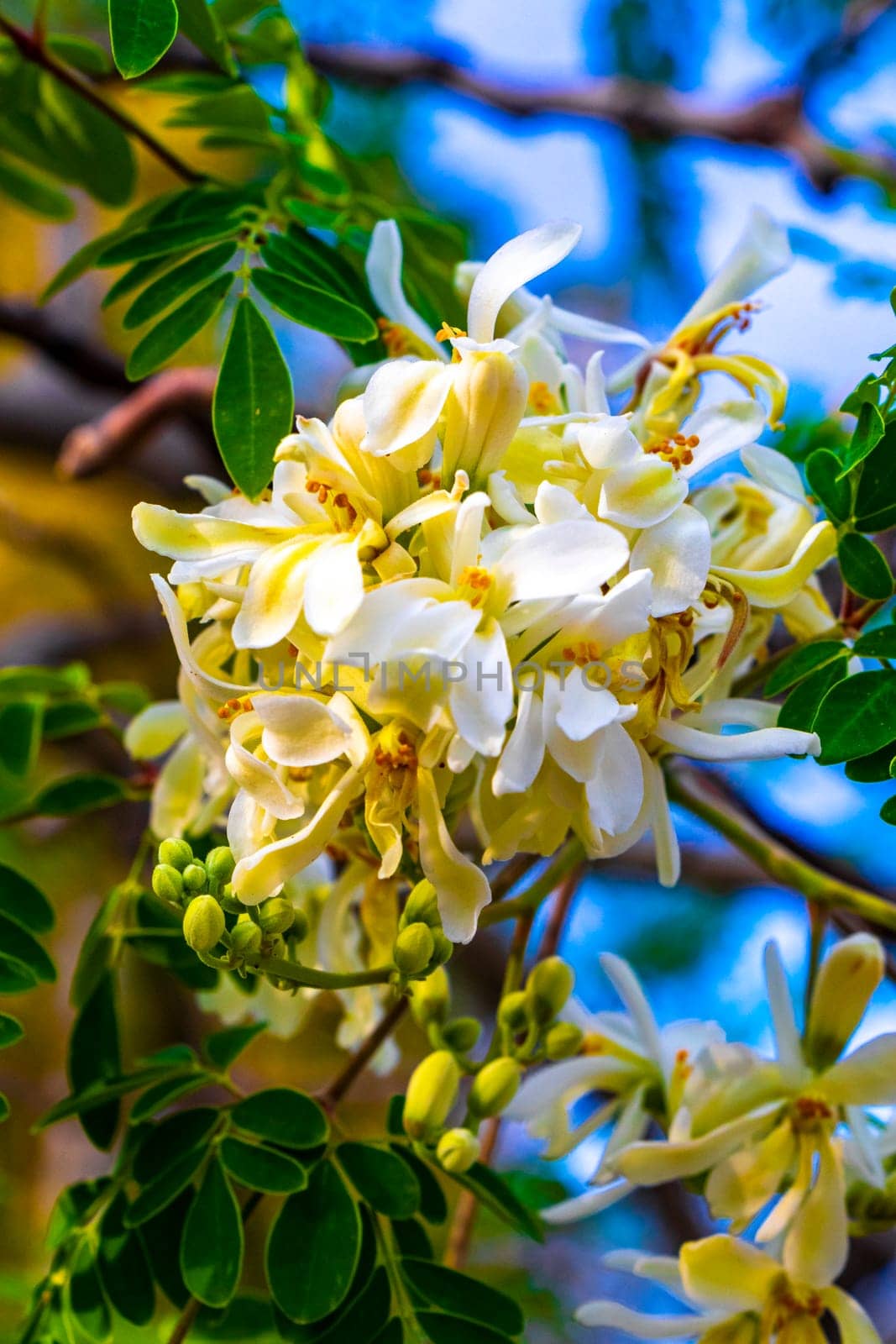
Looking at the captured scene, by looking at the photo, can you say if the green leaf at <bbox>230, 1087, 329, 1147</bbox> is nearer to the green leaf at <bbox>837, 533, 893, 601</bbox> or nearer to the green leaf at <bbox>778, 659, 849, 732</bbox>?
the green leaf at <bbox>778, 659, 849, 732</bbox>

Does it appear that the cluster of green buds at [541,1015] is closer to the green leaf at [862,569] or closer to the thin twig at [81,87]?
the green leaf at [862,569]

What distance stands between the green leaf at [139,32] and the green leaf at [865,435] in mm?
500

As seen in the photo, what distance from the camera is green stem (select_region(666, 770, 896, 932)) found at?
0.98m

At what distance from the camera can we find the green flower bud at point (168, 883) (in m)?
0.68

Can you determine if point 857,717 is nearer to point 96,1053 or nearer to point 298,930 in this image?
point 298,930

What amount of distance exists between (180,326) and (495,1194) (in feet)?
2.27

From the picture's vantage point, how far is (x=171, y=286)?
980 mm

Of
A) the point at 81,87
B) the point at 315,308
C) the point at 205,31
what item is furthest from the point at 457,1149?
the point at 81,87

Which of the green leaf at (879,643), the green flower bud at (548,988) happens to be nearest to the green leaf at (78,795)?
the green flower bud at (548,988)

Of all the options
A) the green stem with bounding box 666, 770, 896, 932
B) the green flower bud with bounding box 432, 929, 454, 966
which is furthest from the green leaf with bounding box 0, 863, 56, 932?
the green stem with bounding box 666, 770, 896, 932

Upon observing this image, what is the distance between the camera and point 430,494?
0.73 m

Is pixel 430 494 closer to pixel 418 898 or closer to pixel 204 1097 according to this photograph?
pixel 418 898

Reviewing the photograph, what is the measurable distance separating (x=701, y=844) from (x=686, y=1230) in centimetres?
69

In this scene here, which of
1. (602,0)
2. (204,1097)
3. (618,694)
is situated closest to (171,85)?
(618,694)
